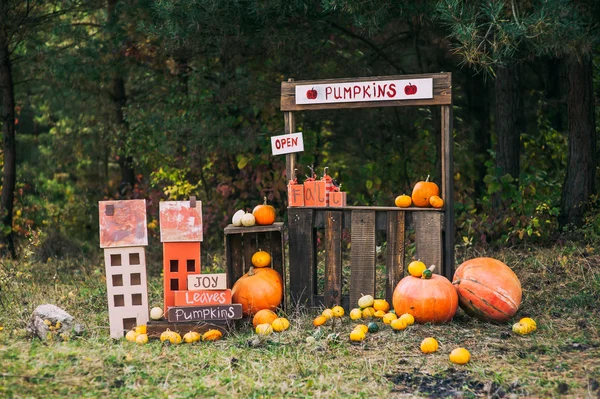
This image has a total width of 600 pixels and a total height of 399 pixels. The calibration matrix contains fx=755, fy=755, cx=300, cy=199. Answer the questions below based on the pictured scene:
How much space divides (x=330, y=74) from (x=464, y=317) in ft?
17.3

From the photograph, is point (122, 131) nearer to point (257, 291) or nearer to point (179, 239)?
point (179, 239)

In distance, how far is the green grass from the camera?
14.7ft

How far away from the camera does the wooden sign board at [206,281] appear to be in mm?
6090

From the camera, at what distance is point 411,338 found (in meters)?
5.64

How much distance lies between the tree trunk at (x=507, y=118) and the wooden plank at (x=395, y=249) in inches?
135

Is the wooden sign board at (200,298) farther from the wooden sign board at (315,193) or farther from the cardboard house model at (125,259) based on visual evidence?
the wooden sign board at (315,193)

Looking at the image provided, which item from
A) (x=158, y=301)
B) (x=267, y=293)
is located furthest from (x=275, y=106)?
(x=267, y=293)

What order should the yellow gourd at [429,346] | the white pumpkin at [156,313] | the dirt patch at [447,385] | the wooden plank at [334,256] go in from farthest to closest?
the wooden plank at [334,256]
the white pumpkin at [156,313]
the yellow gourd at [429,346]
the dirt patch at [447,385]

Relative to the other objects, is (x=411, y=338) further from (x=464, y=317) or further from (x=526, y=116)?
(x=526, y=116)

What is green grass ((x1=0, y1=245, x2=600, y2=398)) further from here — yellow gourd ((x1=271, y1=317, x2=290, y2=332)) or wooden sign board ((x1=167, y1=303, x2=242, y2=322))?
wooden sign board ((x1=167, y1=303, x2=242, y2=322))

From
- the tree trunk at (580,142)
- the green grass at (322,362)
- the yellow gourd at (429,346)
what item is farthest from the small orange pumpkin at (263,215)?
the tree trunk at (580,142)

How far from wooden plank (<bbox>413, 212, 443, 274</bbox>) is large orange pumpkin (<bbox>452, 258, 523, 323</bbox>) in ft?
0.97

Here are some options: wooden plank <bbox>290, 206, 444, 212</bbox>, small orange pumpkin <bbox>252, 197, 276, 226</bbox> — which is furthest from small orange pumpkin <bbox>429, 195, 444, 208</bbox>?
small orange pumpkin <bbox>252, 197, 276, 226</bbox>

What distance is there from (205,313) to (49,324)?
1220 millimetres
